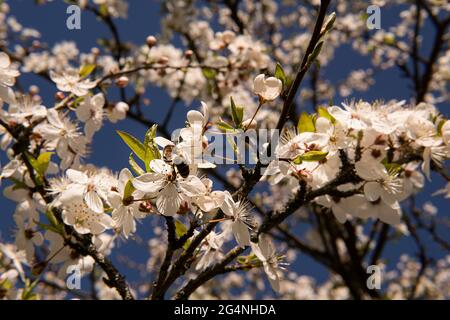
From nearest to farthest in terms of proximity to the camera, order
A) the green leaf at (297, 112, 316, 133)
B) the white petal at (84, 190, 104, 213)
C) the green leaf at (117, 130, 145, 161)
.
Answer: the green leaf at (117, 130, 145, 161)
the white petal at (84, 190, 104, 213)
the green leaf at (297, 112, 316, 133)

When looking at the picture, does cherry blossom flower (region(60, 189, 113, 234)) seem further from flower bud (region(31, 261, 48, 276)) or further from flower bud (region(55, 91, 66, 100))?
flower bud (region(55, 91, 66, 100))

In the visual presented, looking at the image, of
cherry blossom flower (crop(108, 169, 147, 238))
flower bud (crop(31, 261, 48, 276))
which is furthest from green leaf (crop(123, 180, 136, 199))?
flower bud (crop(31, 261, 48, 276))

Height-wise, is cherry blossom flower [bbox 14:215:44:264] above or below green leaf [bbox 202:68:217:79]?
below

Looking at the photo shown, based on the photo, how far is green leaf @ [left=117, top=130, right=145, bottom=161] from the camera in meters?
1.34

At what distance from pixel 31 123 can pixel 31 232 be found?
48 centimetres

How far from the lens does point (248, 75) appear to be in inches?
133

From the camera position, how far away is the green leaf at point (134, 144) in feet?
4.39

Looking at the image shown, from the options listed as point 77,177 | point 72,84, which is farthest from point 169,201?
point 72,84

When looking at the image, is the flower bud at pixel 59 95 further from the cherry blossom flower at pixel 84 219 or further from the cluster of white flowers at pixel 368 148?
the cluster of white flowers at pixel 368 148

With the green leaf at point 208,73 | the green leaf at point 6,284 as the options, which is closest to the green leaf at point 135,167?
the green leaf at point 6,284

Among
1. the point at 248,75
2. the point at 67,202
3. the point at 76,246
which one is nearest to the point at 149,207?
the point at 67,202

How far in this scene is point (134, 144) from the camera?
134 cm

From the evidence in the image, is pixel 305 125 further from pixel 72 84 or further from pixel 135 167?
pixel 72 84
